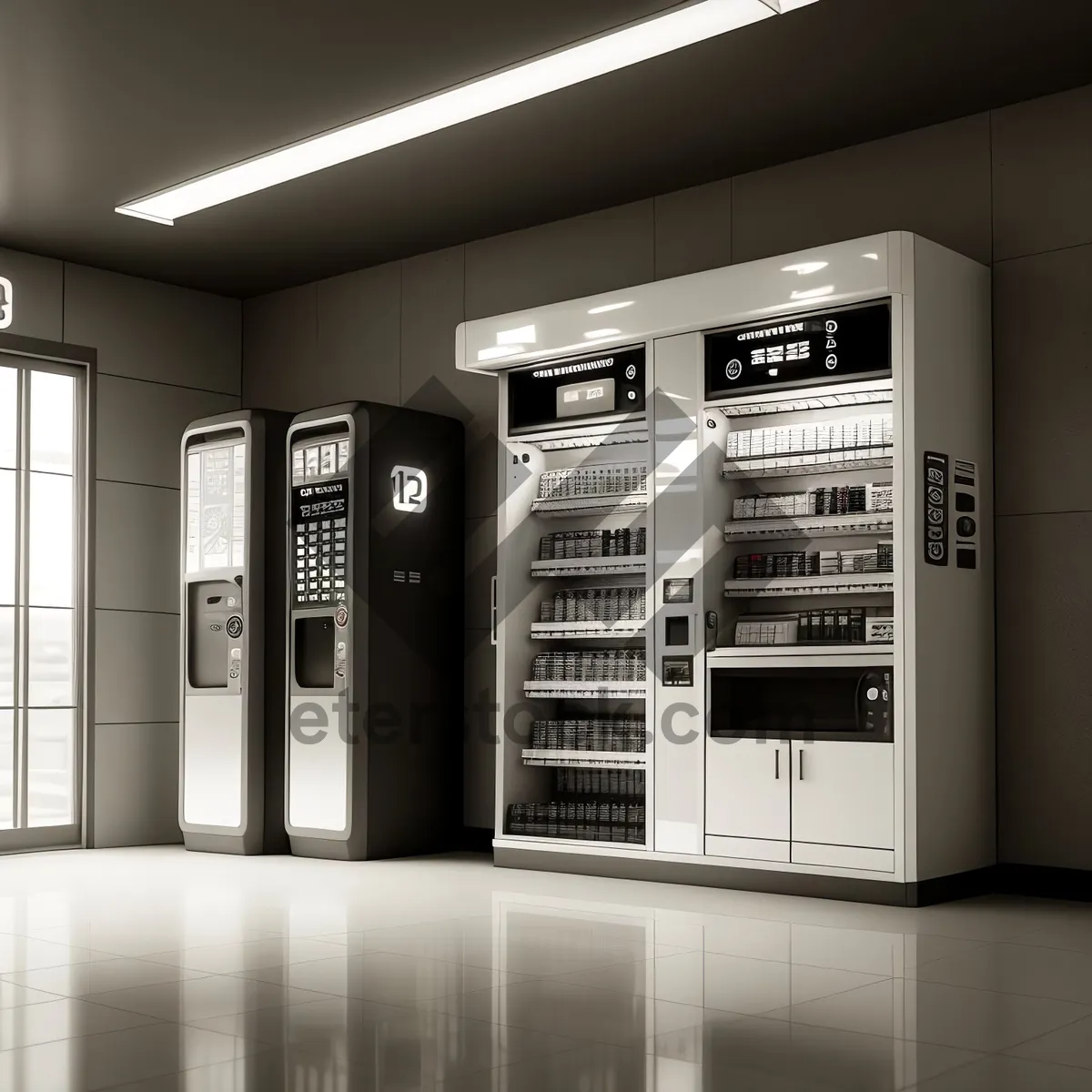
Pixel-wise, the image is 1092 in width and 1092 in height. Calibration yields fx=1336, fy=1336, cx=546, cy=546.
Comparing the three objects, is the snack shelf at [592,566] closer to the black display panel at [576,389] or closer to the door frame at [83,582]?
the black display panel at [576,389]

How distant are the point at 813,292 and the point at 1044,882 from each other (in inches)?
107

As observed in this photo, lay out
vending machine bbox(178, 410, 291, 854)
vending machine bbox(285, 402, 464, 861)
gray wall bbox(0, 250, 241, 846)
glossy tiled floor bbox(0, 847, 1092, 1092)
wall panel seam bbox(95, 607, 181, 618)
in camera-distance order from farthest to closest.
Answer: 1. wall panel seam bbox(95, 607, 181, 618)
2. gray wall bbox(0, 250, 241, 846)
3. vending machine bbox(178, 410, 291, 854)
4. vending machine bbox(285, 402, 464, 861)
5. glossy tiled floor bbox(0, 847, 1092, 1092)

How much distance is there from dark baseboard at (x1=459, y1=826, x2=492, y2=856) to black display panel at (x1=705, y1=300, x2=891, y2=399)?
2.93m

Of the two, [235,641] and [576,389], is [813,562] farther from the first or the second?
[235,641]

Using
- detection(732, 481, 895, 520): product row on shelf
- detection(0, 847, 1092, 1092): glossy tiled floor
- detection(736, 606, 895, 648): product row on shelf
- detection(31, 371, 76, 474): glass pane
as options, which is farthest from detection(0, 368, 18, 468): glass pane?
detection(736, 606, 895, 648): product row on shelf

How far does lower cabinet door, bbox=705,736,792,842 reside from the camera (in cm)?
582

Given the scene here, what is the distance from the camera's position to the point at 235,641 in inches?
303

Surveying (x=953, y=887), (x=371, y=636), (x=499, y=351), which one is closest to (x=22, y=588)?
(x=371, y=636)

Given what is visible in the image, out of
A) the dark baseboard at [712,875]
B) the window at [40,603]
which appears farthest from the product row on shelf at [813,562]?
the window at [40,603]

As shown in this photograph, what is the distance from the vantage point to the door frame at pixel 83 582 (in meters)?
8.05

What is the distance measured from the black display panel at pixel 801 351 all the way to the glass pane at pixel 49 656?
4373 millimetres

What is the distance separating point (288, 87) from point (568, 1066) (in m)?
4.20

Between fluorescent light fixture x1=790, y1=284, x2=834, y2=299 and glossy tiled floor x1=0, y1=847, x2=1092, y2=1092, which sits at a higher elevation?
fluorescent light fixture x1=790, y1=284, x2=834, y2=299

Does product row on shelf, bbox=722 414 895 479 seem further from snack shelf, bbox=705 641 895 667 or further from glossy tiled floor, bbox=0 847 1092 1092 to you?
glossy tiled floor, bbox=0 847 1092 1092
